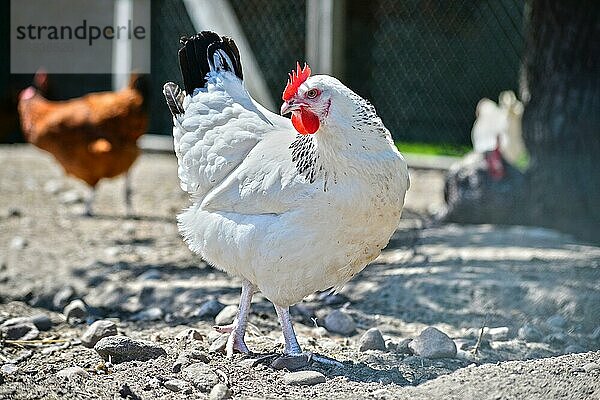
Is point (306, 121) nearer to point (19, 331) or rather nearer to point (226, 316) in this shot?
point (226, 316)

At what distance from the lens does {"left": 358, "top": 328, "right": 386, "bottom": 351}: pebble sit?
13.4ft

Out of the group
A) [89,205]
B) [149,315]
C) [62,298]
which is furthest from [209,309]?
[89,205]

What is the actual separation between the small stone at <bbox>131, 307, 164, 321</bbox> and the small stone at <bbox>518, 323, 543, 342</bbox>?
201 centimetres

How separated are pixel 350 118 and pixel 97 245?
3559mm

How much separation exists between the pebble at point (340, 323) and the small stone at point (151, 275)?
1.44 meters

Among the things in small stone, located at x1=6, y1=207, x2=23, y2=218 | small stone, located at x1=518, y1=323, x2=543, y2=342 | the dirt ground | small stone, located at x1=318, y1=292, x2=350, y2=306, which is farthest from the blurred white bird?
small stone, located at x1=6, y1=207, x2=23, y2=218

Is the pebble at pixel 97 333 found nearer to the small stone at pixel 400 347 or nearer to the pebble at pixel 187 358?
the pebble at pixel 187 358

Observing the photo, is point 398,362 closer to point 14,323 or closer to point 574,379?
point 574,379

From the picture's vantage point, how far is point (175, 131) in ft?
14.7

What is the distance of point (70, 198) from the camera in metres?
7.89

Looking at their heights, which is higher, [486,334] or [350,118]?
[350,118]

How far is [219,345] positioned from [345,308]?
1.05 metres

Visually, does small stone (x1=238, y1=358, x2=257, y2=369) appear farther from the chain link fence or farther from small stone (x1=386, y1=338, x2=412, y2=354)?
the chain link fence

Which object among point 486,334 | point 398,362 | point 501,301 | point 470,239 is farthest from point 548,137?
point 398,362
